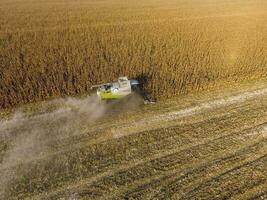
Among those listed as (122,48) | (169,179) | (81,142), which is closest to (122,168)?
(169,179)

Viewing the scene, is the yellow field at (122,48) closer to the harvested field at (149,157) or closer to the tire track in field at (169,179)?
the harvested field at (149,157)

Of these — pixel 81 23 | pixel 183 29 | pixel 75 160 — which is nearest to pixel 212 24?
pixel 183 29

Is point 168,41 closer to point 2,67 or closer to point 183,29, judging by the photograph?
point 183,29

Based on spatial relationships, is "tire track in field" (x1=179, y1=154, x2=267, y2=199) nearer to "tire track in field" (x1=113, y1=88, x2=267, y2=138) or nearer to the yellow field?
"tire track in field" (x1=113, y1=88, x2=267, y2=138)

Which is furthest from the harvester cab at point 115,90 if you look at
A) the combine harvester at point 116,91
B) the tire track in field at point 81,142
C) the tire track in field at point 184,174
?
the tire track in field at point 184,174

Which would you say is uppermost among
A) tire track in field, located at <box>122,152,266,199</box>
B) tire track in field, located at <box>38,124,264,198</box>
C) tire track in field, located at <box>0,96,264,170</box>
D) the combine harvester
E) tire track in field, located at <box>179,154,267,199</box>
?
the combine harvester

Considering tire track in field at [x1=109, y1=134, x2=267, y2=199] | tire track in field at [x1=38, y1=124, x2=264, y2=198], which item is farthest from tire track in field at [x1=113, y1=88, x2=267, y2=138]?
tire track in field at [x1=109, y1=134, x2=267, y2=199]
